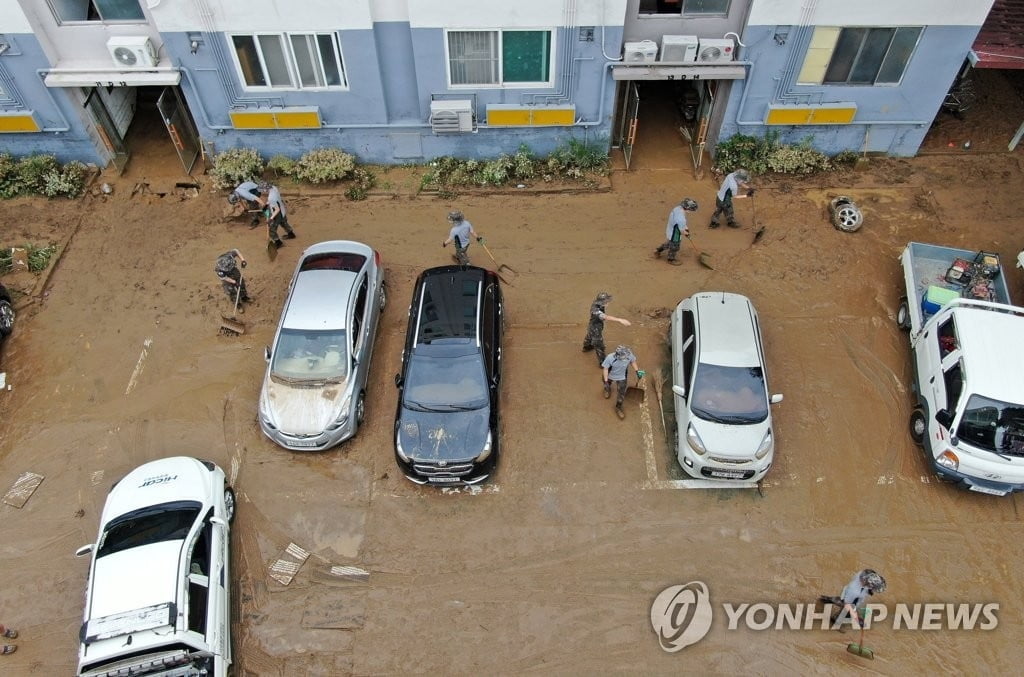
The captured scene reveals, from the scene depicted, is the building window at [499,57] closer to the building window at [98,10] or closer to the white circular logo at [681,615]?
the building window at [98,10]

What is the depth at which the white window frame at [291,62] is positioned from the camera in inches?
508

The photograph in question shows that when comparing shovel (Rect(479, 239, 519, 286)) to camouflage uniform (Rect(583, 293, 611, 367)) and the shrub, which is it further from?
the shrub

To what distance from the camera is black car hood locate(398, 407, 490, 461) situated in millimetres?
9703

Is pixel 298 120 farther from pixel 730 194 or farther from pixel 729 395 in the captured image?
pixel 729 395

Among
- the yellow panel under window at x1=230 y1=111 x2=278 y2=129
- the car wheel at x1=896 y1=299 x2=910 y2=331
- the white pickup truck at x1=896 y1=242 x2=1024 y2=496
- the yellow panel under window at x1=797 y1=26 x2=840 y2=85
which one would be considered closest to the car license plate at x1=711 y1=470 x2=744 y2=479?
the white pickup truck at x1=896 y1=242 x2=1024 y2=496

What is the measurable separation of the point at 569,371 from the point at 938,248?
724cm

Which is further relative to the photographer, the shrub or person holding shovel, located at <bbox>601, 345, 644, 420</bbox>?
the shrub

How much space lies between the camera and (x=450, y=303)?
35.9 ft

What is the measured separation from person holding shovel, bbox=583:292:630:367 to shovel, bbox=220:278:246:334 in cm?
630

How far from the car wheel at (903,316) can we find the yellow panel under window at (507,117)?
816cm

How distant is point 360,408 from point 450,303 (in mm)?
2251

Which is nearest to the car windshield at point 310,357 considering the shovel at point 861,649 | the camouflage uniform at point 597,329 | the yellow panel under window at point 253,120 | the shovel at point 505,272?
the shovel at point 505,272

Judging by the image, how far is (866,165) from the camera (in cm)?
1488

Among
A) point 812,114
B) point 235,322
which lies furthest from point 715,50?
point 235,322
